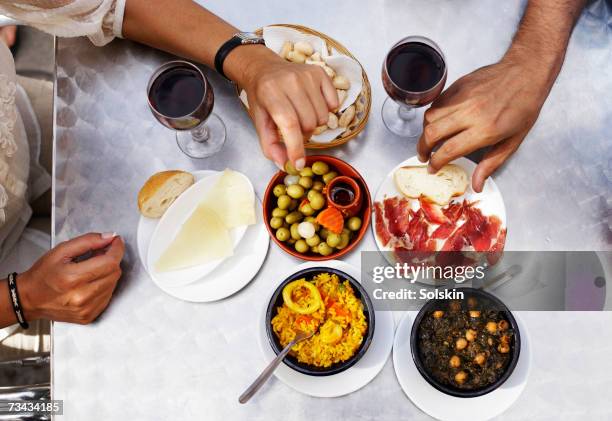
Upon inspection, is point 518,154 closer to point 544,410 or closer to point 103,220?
point 544,410

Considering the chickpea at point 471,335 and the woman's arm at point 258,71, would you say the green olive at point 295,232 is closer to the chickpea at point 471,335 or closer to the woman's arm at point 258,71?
the woman's arm at point 258,71

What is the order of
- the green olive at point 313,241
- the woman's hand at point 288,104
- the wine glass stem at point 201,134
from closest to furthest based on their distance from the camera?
1. the woman's hand at point 288,104
2. the green olive at point 313,241
3. the wine glass stem at point 201,134

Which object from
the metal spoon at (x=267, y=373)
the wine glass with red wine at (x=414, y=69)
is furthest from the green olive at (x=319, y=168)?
the metal spoon at (x=267, y=373)

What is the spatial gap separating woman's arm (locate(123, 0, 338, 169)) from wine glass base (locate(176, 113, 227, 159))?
0.16m

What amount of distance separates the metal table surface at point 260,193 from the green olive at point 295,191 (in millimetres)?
131

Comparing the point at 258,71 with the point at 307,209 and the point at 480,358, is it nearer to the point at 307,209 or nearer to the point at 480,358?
A: the point at 307,209

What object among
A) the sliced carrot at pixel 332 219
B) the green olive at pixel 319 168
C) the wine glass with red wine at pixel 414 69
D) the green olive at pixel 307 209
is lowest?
the green olive at pixel 307 209

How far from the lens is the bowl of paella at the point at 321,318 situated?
1129mm

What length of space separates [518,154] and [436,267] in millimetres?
364

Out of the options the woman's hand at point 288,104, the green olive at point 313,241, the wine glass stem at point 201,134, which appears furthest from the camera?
the wine glass stem at point 201,134

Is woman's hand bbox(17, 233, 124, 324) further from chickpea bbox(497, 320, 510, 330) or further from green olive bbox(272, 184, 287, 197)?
chickpea bbox(497, 320, 510, 330)

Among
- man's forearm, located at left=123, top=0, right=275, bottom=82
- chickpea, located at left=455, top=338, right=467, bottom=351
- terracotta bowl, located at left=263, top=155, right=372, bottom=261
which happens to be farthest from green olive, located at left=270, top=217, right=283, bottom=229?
chickpea, located at left=455, top=338, right=467, bottom=351

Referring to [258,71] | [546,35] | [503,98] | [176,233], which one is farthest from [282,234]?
[546,35]

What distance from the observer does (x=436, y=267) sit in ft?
3.98
